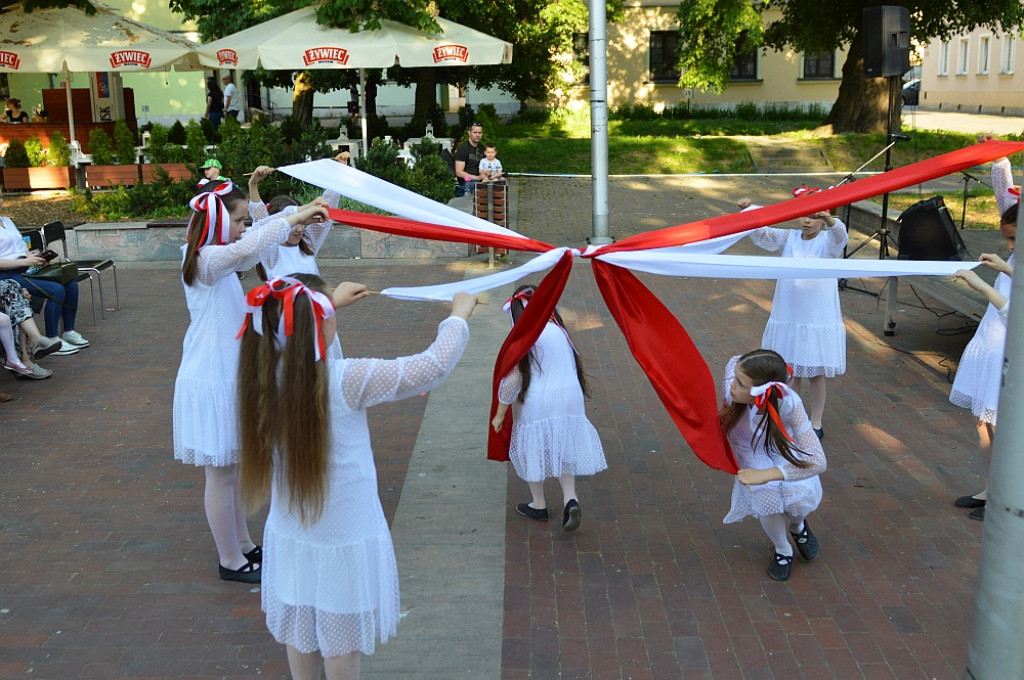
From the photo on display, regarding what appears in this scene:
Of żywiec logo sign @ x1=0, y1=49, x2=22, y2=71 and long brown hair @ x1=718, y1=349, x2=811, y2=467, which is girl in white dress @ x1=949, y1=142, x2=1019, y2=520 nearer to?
long brown hair @ x1=718, y1=349, x2=811, y2=467

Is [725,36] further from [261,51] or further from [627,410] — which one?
[627,410]

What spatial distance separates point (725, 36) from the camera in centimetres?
2339

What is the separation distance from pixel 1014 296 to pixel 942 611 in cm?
217

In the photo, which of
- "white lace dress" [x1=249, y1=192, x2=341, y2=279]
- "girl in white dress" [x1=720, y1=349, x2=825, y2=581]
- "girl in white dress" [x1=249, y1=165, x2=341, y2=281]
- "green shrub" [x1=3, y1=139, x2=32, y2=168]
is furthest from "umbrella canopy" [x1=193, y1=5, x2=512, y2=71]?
"girl in white dress" [x1=720, y1=349, x2=825, y2=581]

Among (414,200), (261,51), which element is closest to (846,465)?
(414,200)

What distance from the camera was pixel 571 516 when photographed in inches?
201

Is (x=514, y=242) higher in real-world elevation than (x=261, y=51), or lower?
lower

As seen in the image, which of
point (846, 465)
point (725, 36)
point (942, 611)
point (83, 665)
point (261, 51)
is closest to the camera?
point (83, 665)

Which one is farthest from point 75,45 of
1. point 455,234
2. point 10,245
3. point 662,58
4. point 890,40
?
point 662,58

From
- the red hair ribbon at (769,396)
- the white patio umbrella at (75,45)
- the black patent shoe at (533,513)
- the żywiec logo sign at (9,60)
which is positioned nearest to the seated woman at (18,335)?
the black patent shoe at (533,513)

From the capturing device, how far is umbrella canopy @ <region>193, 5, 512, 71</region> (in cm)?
1559

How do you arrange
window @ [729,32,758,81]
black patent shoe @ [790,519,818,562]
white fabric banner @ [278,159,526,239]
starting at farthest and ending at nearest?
window @ [729,32,758,81] < white fabric banner @ [278,159,526,239] < black patent shoe @ [790,519,818,562]

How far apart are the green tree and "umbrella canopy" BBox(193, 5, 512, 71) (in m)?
8.02

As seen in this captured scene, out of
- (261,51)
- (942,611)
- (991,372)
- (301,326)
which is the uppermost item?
(261,51)
